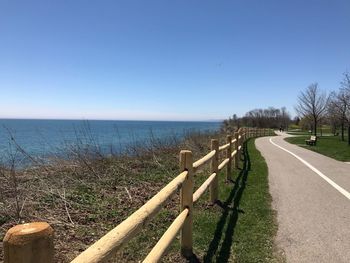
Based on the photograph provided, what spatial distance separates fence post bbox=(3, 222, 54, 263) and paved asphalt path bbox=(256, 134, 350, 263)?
14.4 feet

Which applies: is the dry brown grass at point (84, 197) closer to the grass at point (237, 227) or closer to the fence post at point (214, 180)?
the grass at point (237, 227)

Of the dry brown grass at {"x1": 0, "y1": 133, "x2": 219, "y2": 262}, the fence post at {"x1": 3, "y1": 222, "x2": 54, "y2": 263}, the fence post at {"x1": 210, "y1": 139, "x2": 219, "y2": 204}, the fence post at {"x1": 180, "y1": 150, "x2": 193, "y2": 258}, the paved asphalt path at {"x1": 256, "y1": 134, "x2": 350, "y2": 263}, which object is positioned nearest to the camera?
the fence post at {"x1": 3, "y1": 222, "x2": 54, "y2": 263}

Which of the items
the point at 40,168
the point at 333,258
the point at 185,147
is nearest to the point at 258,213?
the point at 333,258

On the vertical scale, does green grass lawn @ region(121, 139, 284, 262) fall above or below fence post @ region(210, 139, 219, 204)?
below

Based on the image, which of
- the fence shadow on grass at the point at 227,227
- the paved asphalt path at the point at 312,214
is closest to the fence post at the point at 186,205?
the fence shadow on grass at the point at 227,227

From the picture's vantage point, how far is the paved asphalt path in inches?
229

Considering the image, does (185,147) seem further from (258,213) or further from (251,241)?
(251,241)

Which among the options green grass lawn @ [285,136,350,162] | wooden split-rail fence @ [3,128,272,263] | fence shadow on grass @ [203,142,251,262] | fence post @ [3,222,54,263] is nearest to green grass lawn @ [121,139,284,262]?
fence shadow on grass @ [203,142,251,262]

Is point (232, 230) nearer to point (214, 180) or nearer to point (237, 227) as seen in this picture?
point (237, 227)

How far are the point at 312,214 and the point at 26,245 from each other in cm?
715

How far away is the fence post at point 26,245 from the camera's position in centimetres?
176

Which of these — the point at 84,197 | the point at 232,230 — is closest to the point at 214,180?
the point at 232,230

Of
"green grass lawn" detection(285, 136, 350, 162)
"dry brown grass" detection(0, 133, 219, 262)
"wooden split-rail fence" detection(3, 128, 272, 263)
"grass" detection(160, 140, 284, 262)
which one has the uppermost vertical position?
"wooden split-rail fence" detection(3, 128, 272, 263)

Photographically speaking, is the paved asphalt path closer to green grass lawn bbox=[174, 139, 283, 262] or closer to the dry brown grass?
green grass lawn bbox=[174, 139, 283, 262]
